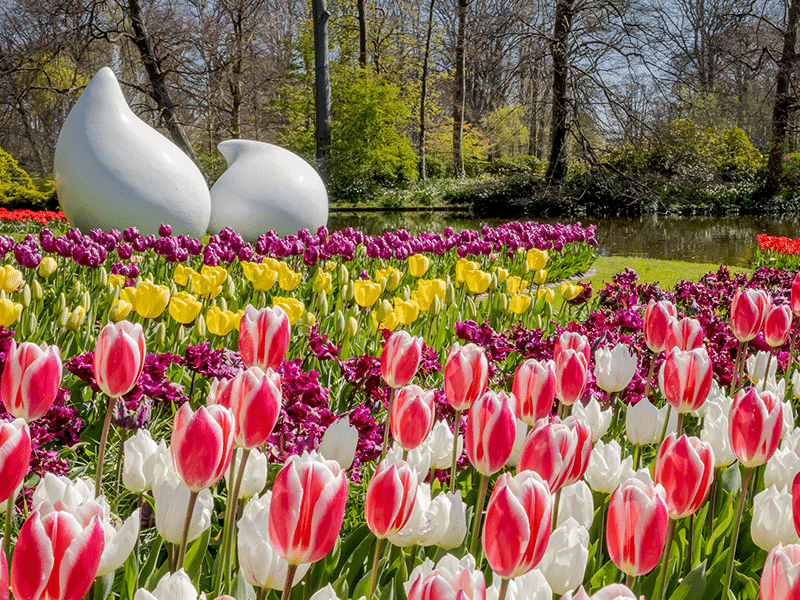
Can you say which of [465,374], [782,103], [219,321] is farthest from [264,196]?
[782,103]

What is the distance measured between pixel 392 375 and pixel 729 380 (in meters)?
1.69

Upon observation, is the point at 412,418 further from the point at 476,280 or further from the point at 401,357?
the point at 476,280

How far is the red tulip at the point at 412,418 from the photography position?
4.47 feet

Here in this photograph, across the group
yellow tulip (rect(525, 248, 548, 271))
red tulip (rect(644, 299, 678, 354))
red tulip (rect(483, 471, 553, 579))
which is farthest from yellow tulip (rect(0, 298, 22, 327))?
yellow tulip (rect(525, 248, 548, 271))

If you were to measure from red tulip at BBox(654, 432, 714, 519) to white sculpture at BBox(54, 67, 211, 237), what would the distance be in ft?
24.0

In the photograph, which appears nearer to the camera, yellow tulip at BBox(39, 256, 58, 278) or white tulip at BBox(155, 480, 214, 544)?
white tulip at BBox(155, 480, 214, 544)

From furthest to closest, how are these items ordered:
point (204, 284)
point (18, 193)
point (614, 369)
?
point (18, 193)
point (204, 284)
point (614, 369)

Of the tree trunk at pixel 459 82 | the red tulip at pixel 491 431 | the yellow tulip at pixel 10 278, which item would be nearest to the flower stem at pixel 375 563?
the red tulip at pixel 491 431

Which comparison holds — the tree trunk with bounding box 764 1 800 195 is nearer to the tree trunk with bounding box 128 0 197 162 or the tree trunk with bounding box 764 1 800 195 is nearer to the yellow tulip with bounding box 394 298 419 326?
the tree trunk with bounding box 128 0 197 162

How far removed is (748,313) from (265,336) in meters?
1.57

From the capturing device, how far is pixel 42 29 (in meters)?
16.6

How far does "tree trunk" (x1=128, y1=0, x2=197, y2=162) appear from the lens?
17703mm

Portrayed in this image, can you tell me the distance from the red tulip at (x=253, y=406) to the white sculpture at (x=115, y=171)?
6951 millimetres

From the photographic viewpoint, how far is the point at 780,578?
765 mm
